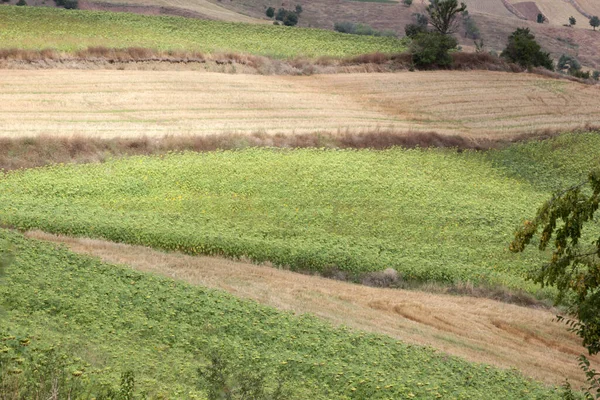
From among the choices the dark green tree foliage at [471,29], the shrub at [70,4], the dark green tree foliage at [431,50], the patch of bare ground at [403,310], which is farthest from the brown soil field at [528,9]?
the patch of bare ground at [403,310]

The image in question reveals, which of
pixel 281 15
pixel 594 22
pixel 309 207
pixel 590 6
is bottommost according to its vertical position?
pixel 309 207

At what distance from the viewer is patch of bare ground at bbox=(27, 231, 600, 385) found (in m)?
24.3

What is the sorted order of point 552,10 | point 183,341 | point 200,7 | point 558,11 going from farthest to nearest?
point 558,11, point 552,10, point 200,7, point 183,341

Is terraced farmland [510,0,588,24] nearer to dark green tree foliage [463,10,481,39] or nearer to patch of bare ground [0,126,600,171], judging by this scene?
dark green tree foliage [463,10,481,39]

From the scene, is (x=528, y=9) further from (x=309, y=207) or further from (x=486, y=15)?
(x=309, y=207)

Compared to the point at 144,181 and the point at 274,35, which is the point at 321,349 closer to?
the point at 144,181

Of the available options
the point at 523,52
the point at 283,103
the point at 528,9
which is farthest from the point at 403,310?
the point at 528,9

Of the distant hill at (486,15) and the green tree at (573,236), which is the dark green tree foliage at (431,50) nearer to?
the distant hill at (486,15)

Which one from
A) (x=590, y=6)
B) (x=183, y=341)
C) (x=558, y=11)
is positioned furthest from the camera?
(x=590, y=6)

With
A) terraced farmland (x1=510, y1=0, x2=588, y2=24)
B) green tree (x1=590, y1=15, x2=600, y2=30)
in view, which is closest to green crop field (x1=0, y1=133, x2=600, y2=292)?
green tree (x1=590, y1=15, x2=600, y2=30)

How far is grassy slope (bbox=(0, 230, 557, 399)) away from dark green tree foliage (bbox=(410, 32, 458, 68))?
46.4m

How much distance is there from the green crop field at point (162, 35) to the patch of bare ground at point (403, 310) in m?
29.0

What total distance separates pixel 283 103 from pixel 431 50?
58.8 feet

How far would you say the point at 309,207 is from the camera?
35.9 m
